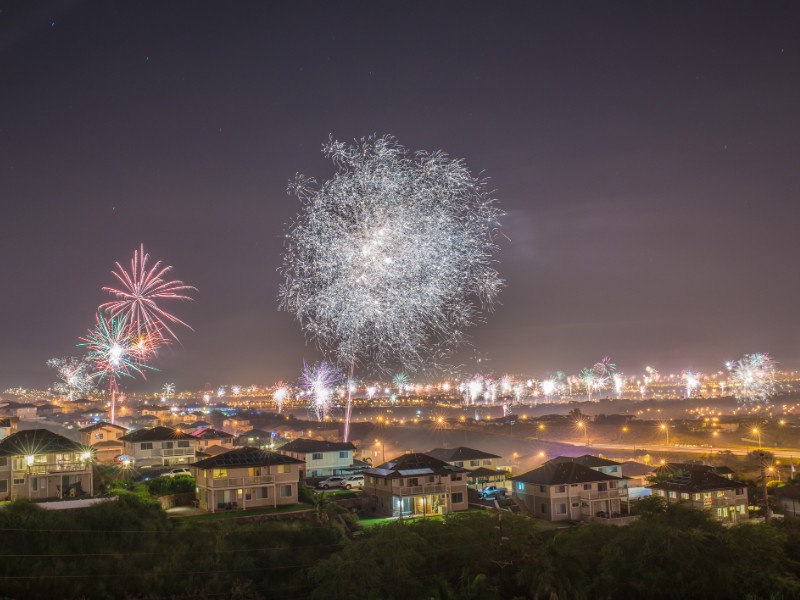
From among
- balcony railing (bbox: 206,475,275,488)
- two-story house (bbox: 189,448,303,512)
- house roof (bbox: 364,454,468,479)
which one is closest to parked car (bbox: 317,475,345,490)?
house roof (bbox: 364,454,468,479)

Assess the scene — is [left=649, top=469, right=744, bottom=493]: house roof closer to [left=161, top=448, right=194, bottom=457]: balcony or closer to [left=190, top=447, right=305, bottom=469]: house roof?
[left=190, top=447, right=305, bottom=469]: house roof

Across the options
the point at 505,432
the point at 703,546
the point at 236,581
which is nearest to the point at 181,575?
the point at 236,581

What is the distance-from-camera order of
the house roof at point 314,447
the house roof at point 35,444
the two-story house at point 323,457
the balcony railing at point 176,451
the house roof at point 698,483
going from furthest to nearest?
the house roof at point 314,447, the two-story house at point 323,457, the balcony railing at point 176,451, the house roof at point 698,483, the house roof at point 35,444

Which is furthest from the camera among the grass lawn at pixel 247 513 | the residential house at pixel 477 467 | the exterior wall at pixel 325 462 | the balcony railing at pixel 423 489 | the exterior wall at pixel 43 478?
the exterior wall at pixel 325 462

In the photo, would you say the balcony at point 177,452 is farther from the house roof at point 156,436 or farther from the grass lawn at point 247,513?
the grass lawn at point 247,513

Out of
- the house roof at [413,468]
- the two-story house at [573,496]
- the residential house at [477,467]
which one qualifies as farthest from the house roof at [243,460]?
the residential house at [477,467]

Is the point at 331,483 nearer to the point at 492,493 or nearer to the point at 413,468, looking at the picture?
the point at 413,468
